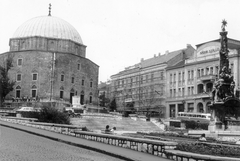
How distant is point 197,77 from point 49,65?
88.9 ft

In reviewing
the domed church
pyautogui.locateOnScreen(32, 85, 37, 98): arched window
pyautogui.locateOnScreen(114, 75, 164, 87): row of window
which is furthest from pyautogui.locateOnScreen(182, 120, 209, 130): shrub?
pyautogui.locateOnScreen(32, 85, 37, 98): arched window

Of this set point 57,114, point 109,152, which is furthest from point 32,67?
point 109,152

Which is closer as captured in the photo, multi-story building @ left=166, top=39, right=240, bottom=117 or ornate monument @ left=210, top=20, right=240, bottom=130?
ornate monument @ left=210, top=20, right=240, bottom=130

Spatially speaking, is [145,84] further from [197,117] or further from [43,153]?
[43,153]

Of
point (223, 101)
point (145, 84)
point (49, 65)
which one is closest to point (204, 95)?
point (145, 84)

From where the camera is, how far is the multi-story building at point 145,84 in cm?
7969

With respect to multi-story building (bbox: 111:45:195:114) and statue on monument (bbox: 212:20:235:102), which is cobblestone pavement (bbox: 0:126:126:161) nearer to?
statue on monument (bbox: 212:20:235:102)

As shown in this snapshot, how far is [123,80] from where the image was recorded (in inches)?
3664

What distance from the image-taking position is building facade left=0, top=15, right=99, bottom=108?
2864 inches

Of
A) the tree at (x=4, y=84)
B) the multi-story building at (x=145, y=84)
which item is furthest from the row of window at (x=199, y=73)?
the tree at (x=4, y=84)

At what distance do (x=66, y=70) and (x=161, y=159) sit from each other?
6343 cm

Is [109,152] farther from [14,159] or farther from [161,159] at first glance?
[14,159]

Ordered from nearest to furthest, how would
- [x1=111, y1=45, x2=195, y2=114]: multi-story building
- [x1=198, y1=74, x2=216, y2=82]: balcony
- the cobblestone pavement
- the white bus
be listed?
the cobblestone pavement → the white bus → [x1=198, y1=74, x2=216, y2=82]: balcony → [x1=111, y1=45, x2=195, y2=114]: multi-story building

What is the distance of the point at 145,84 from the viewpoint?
277 ft
